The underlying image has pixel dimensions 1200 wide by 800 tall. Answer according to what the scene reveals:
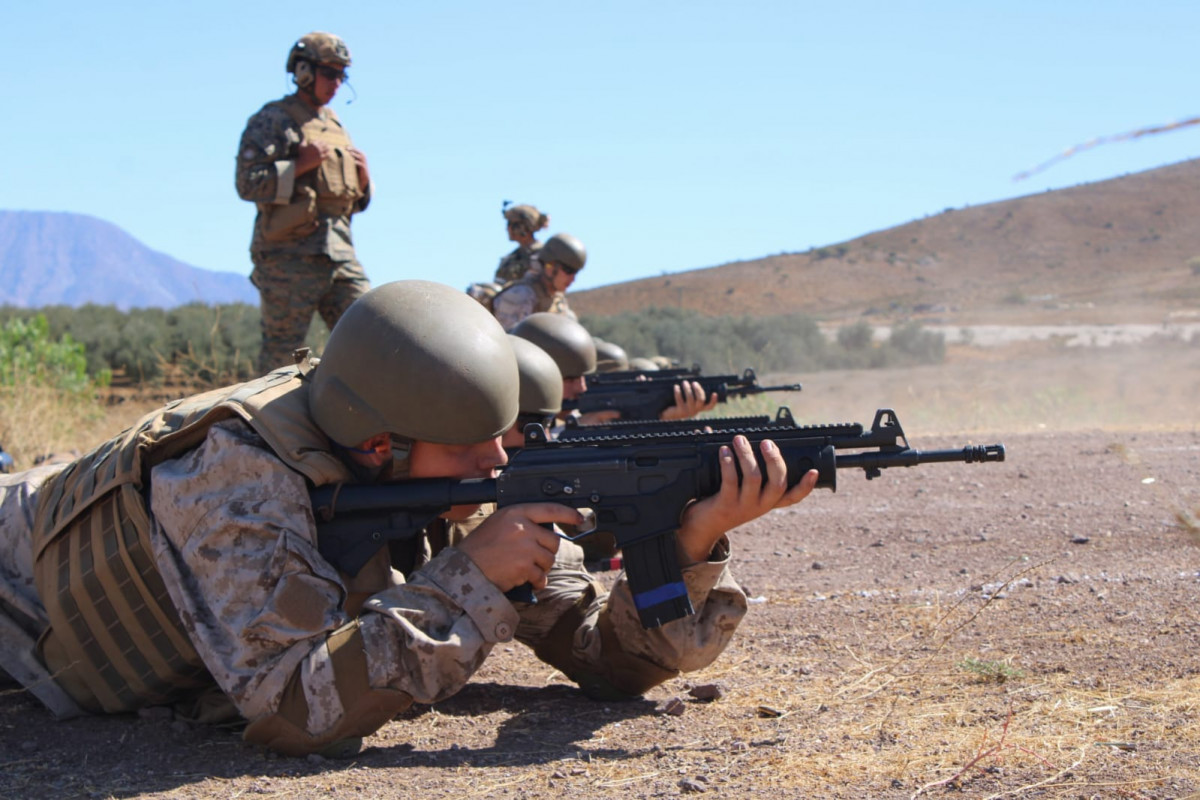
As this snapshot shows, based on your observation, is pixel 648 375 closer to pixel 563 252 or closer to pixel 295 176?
pixel 563 252

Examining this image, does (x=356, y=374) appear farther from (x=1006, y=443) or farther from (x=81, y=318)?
(x=81, y=318)

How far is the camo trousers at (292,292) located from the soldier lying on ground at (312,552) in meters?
4.59

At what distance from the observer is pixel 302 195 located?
25.6 ft

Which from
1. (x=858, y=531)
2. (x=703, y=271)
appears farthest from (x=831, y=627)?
(x=703, y=271)

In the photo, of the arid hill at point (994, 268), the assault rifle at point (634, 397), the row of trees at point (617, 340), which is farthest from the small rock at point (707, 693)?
the arid hill at point (994, 268)

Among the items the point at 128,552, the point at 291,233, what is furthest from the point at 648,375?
the point at 128,552

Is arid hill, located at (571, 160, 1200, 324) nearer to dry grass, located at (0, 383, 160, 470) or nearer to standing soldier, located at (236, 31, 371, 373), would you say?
dry grass, located at (0, 383, 160, 470)

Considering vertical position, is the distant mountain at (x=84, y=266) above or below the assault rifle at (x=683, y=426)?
above

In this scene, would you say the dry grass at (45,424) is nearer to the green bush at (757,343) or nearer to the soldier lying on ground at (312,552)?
the soldier lying on ground at (312,552)

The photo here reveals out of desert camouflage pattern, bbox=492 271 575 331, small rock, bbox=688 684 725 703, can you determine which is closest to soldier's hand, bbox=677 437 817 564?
small rock, bbox=688 684 725 703

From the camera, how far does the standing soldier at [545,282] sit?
9.80m

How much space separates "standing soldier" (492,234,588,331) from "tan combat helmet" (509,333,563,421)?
16.1 ft

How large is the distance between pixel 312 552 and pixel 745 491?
118 centimetres

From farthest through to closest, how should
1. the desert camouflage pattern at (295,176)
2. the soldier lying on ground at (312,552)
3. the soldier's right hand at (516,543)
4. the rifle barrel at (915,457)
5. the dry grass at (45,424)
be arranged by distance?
the dry grass at (45,424), the desert camouflage pattern at (295,176), the rifle barrel at (915,457), the soldier's right hand at (516,543), the soldier lying on ground at (312,552)
